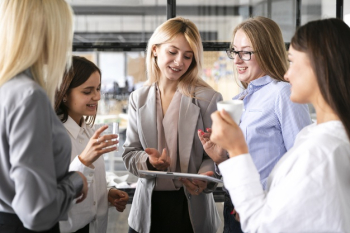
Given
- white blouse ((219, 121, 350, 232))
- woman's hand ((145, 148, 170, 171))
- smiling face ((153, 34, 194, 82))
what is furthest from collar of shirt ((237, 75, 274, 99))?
white blouse ((219, 121, 350, 232))

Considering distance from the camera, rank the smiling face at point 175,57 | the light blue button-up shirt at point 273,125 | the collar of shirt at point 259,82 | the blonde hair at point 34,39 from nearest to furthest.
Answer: the blonde hair at point 34,39, the light blue button-up shirt at point 273,125, the collar of shirt at point 259,82, the smiling face at point 175,57

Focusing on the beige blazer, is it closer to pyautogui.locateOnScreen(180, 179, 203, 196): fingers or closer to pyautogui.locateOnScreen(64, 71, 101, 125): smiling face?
A: pyautogui.locateOnScreen(180, 179, 203, 196): fingers

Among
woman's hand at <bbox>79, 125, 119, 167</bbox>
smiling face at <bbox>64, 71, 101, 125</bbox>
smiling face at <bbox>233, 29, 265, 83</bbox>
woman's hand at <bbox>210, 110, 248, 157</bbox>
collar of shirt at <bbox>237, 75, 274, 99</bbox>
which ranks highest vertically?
smiling face at <bbox>233, 29, 265, 83</bbox>

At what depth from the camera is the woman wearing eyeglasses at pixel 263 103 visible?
1986 mm

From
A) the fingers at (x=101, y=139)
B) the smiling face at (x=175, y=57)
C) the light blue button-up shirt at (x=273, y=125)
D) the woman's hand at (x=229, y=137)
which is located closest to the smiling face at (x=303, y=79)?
the woman's hand at (x=229, y=137)

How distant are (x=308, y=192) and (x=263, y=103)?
0.85 meters

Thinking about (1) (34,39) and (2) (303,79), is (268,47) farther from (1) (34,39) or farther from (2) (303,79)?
(1) (34,39)

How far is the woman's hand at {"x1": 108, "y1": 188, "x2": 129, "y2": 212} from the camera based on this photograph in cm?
230

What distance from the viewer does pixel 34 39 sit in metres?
1.38

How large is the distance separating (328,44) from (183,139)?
45.9 inches

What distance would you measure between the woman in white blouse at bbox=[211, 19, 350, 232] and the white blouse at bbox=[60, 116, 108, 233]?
31.5 inches

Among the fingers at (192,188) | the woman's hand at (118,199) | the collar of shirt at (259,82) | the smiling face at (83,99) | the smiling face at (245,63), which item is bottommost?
the woman's hand at (118,199)

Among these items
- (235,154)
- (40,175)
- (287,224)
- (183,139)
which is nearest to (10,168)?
(40,175)

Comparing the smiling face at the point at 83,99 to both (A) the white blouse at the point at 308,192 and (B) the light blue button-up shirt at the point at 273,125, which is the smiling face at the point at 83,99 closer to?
(B) the light blue button-up shirt at the point at 273,125
